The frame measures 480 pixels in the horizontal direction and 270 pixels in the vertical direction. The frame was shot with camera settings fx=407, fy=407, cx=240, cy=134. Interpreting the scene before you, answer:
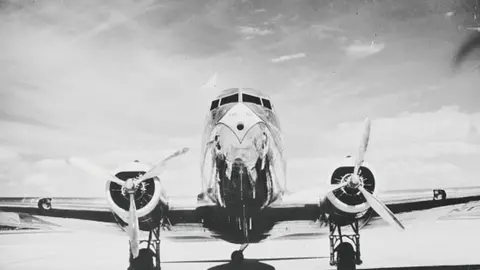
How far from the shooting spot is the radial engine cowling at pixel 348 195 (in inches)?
264

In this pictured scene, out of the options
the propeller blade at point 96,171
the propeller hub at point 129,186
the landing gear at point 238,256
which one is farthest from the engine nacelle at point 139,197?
the landing gear at point 238,256

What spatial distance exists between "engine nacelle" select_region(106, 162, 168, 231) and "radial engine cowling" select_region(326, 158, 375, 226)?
9.43ft

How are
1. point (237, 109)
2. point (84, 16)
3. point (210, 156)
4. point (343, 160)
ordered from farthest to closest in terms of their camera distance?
point (84, 16), point (343, 160), point (210, 156), point (237, 109)

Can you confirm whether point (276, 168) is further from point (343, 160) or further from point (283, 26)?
point (283, 26)

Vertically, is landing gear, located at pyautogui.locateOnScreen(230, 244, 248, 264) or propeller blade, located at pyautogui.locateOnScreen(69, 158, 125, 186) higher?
propeller blade, located at pyautogui.locateOnScreen(69, 158, 125, 186)

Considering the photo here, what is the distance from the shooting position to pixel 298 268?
873cm

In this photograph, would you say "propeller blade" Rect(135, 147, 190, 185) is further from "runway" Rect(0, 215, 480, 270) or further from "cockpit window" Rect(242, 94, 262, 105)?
"runway" Rect(0, 215, 480, 270)

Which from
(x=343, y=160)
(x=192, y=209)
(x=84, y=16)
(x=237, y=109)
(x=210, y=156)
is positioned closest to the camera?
(x=237, y=109)

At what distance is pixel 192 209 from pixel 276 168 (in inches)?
76.8

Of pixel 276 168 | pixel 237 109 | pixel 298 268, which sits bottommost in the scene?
pixel 298 268

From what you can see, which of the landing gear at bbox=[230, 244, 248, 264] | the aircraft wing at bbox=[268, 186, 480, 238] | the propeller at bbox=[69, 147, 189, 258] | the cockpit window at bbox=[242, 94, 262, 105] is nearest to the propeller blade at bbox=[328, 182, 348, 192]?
the aircraft wing at bbox=[268, 186, 480, 238]

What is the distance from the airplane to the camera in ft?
A: 18.5

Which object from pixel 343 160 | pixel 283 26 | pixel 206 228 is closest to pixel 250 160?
pixel 343 160

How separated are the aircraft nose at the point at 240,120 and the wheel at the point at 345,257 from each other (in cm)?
349
